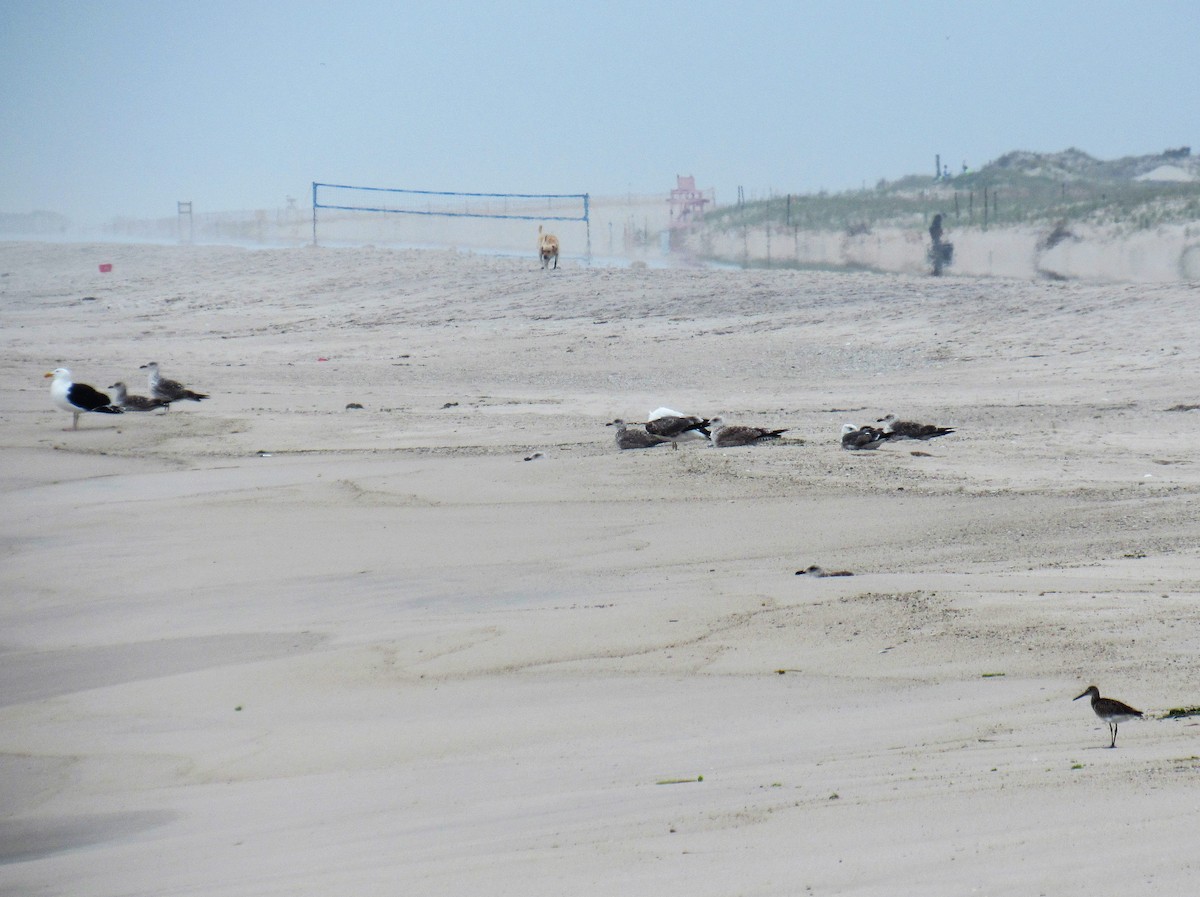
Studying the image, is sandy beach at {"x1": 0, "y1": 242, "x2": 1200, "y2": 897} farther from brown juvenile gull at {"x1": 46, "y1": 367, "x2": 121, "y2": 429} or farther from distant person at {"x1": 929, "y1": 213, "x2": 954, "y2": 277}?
distant person at {"x1": 929, "y1": 213, "x2": 954, "y2": 277}

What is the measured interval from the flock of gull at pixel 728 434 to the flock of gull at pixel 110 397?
4.97 meters

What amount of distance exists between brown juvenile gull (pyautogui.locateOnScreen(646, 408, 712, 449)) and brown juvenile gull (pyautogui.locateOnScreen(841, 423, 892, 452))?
1057 mm

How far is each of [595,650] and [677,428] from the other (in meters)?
5.33

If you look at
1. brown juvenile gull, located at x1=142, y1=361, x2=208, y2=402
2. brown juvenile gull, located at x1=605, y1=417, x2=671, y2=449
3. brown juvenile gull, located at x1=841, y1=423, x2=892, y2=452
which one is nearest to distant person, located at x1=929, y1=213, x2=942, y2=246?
brown juvenile gull, located at x1=142, y1=361, x2=208, y2=402

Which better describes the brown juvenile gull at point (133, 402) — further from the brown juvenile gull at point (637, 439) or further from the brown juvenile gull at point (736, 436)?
the brown juvenile gull at point (736, 436)

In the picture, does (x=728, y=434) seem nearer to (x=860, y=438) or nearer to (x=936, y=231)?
(x=860, y=438)

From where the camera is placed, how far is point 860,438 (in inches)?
397

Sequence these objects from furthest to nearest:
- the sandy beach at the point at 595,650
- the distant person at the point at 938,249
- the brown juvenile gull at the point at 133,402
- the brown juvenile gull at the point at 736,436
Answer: the distant person at the point at 938,249
the brown juvenile gull at the point at 133,402
the brown juvenile gull at the point at 736,436
the sandy beach at the point at 595,650

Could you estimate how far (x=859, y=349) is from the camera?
56.4 ft

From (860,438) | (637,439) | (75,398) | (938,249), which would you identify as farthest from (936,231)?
(75,398)

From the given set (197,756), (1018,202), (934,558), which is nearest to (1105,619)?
(934,558)

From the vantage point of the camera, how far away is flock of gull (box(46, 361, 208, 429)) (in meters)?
12.3

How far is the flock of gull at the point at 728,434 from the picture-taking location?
10.2m

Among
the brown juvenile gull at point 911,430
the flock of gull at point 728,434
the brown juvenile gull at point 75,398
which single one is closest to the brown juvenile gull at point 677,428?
the flock of gull at point 728,434
